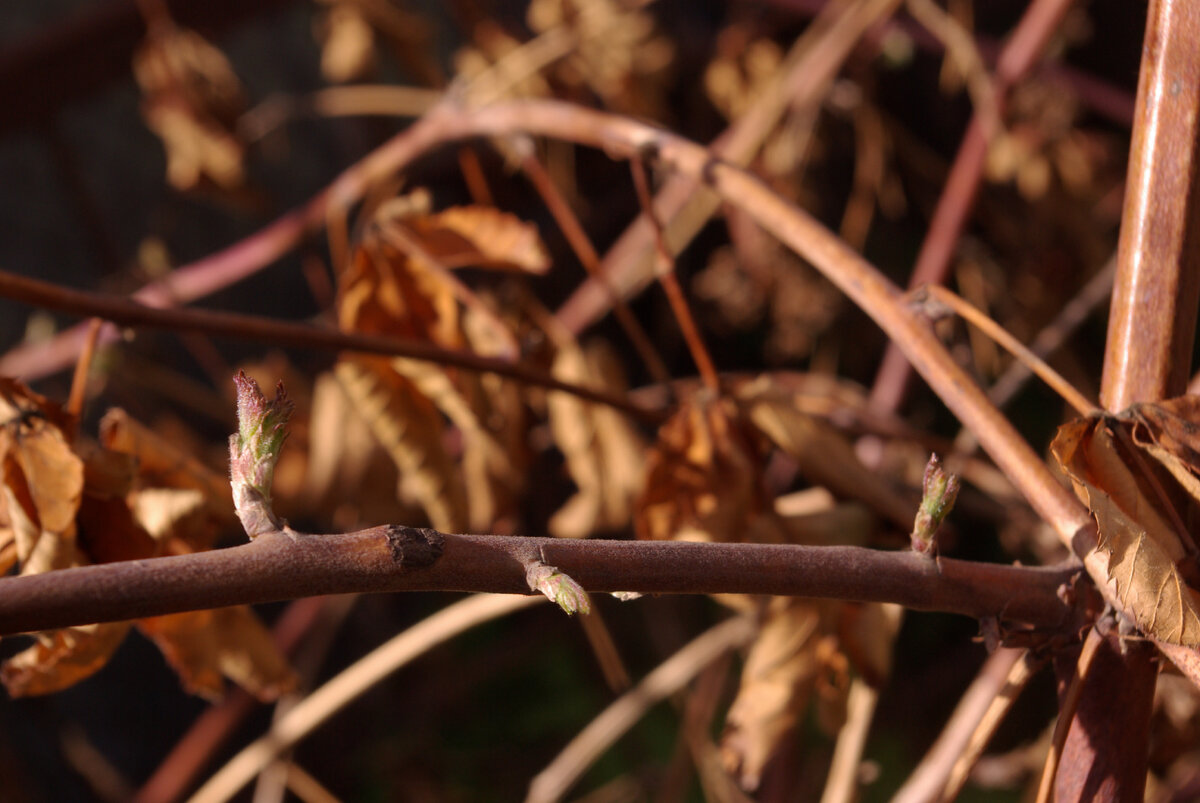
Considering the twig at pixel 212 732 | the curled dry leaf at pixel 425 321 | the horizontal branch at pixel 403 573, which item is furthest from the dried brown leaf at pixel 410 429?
the twig at pixel 212 732

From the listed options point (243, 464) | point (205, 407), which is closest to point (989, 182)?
point (205, 407)

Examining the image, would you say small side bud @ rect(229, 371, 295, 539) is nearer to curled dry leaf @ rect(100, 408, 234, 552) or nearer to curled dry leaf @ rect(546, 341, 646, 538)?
curled dry leaf @ rect(100, 408, 234, 552)

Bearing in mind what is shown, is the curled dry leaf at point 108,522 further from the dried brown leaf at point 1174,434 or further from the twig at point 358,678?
the dried brown leaf at point 1174,434

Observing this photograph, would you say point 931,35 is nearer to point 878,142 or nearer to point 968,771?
point 878,142

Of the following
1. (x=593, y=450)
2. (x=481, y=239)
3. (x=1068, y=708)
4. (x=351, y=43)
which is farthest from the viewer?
(x=351, y=43)

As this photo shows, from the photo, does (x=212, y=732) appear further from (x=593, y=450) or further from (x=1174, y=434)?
(x=1174, y=434)

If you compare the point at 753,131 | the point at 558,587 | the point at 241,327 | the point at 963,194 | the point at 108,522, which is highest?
the point at 753,131

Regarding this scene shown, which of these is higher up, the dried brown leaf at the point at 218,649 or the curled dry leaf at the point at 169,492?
the curled dry leaf at the point at 169,492

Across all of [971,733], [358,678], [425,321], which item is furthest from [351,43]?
[971,733]
